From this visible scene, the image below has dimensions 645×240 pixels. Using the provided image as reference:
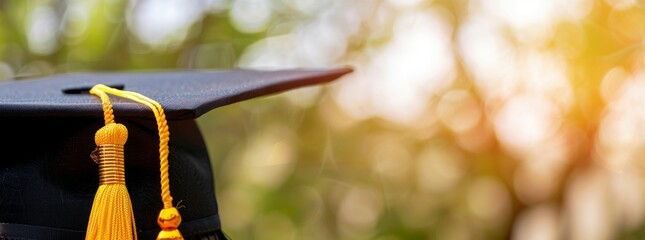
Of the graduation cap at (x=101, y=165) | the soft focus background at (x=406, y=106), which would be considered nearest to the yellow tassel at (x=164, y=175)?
the graduation cap at (x=101, y=165)

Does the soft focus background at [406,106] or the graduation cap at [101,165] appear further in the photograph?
the soft focus background at [406,106]

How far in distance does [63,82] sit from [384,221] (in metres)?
1.23

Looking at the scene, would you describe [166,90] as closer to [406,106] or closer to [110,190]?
[110,190]

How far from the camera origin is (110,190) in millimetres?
694

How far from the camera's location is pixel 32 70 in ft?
7.07

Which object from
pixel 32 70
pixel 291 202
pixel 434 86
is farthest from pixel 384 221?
pixel 32 70

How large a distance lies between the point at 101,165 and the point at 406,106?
1382mm

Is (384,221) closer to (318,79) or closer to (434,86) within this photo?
(434,86)

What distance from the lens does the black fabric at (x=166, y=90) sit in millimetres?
699

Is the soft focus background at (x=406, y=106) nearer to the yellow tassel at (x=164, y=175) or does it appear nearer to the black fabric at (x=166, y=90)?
the black fabric at (x=166, y=90)

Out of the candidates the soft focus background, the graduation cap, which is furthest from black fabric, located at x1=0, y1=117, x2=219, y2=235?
the soft focus background

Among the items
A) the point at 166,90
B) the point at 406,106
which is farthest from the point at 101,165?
the point at 406,106

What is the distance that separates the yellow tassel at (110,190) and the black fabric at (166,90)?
2 centimetres

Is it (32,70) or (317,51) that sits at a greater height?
(32,70)
